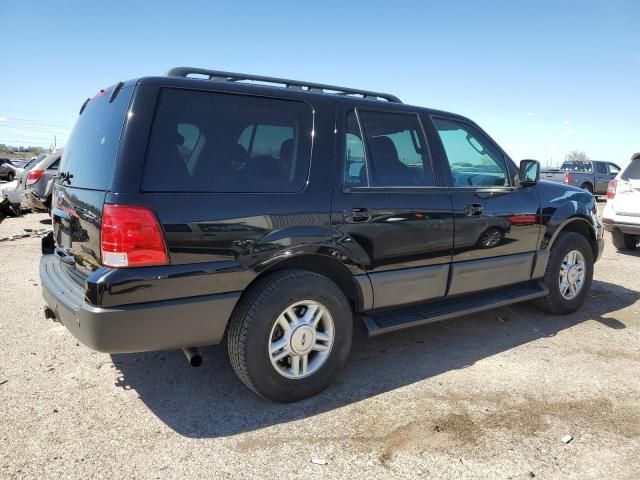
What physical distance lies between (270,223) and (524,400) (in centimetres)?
198

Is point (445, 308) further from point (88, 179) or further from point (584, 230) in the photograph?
point (88, 179)

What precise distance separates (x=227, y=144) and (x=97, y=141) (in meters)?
0.81

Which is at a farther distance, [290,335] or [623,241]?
[623,241]

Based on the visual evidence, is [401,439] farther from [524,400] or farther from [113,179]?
[113,179]

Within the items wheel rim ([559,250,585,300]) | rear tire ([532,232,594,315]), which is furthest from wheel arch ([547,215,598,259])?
wheel rim ([559,250,585,300])

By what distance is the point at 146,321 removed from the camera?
254cm

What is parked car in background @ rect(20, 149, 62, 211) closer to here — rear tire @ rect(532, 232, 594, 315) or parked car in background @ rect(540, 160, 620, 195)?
rear tire @ rect(532, 232, 594, 315)

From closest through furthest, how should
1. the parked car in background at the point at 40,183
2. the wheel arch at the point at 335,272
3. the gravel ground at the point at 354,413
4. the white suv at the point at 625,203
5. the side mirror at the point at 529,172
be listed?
1. the gravel ground at the point at 354,413
2. the wheel arch at the point at 335,272
3. the side mirror at the point at 529,172
4. the white suv at the point at 625,203
5. the parked car in background at the point at 40,183

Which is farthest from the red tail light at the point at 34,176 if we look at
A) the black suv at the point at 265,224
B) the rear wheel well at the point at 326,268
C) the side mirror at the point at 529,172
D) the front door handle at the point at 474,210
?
the side mirror at the point at 529,172

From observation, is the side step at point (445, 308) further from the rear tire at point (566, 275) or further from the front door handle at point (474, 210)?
the front door handle at point (474, 210)

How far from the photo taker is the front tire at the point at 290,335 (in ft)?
9.28

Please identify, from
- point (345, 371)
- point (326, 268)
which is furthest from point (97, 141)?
point (345, 371)

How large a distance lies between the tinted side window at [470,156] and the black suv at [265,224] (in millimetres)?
20

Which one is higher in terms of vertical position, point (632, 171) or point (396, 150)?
point (632, 171)
